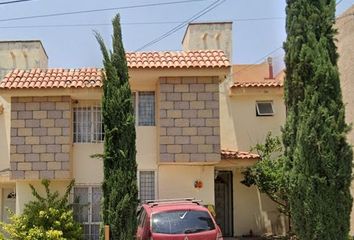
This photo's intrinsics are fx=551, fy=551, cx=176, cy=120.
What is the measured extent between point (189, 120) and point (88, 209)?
4.31m

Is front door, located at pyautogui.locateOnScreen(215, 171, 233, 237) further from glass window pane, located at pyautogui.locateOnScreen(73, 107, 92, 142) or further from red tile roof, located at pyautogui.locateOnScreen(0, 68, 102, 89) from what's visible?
red tile roof, located at pyautogui.locateOnScreen(0, 68, 102, 89)

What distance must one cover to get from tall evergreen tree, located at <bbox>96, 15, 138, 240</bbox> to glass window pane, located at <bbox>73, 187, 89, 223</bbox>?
2.44 meters

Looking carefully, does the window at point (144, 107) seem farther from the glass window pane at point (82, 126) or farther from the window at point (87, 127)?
the glass window pane at point (82, 126)

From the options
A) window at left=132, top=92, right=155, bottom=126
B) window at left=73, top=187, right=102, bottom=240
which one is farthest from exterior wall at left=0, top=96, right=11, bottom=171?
window at left=132, top=92, right=155, bottom=126

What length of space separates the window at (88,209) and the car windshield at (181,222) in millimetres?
5128

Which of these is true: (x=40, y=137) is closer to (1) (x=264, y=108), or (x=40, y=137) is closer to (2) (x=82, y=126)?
(2) (x=82, y=126)

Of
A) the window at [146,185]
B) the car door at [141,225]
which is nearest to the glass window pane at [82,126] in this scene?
the window at [146,185]

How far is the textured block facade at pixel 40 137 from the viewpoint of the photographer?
54.9 feet

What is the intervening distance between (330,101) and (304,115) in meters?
0.76

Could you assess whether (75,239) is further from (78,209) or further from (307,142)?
(307,142)

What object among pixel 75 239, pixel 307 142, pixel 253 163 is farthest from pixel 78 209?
Answer: pixel 307 142

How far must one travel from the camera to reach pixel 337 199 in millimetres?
14062

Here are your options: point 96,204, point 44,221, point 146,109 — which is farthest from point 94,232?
point 146,109

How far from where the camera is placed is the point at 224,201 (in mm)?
21203
